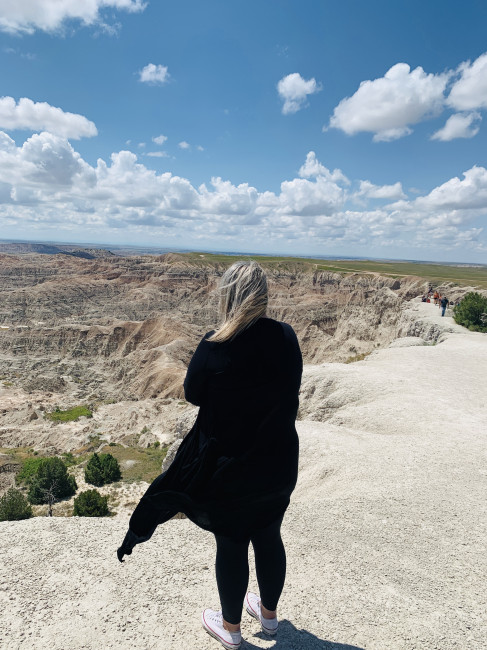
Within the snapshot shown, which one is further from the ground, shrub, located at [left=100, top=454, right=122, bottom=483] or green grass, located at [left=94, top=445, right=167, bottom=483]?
shrub, located at [left=100, top=454, right=122, bottom=483]

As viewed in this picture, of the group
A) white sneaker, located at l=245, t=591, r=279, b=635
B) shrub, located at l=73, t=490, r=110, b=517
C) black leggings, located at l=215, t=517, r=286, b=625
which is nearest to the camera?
black leggings, located at l=215, t=517, r=286, b=625

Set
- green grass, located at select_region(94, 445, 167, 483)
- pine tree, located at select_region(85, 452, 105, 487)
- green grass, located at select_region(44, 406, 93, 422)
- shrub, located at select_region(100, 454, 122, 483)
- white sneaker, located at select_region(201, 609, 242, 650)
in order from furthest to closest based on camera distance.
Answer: green grass, located at select_region(44, 406, 93, 422) → green grass, located at select_region(94, 445, 167, 483) → shrub, located at select_region(100, 454, 122, 483) → pine tree, located at select_region(85, 452, 105, 487) → white sneaker, located at select_region(201, 609, 242, 650)

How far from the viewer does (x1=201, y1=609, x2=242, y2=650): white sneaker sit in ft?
9.17

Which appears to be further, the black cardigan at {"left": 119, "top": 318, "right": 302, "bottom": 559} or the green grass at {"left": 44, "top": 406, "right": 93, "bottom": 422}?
the green grass at {"left": 44, "top": 406, "right": 93, "bottom": 422}

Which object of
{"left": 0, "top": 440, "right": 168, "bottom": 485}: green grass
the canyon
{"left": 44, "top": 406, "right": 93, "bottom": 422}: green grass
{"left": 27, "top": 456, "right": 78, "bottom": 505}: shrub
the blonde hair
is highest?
the blonde hair

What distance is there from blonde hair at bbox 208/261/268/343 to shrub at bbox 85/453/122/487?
18.2 m

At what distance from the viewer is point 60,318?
214 feet

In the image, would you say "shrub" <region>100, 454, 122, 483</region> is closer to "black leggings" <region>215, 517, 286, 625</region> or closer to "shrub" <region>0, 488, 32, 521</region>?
"shrub" <region>0, 488, 32, 521</region>

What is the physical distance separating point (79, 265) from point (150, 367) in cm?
10020

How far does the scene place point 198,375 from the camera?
7.33 feet

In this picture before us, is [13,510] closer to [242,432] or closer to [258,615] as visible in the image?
[258,615]

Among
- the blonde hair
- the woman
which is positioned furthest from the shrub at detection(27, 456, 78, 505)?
the blonde hair

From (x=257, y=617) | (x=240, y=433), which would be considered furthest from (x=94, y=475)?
(x=240, y=433)

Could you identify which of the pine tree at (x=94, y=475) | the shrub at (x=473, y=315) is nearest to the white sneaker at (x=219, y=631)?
the pine tree at (x=94, y=475)
